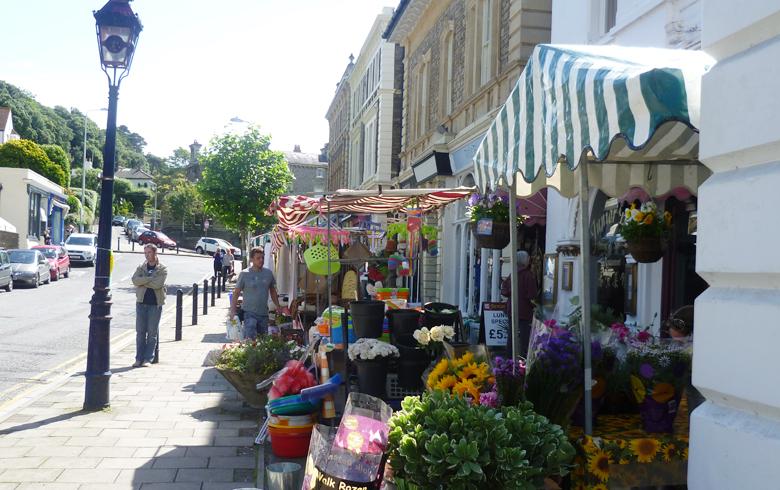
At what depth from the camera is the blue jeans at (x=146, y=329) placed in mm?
10820

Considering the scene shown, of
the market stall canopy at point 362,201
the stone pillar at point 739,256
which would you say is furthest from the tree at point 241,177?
the stone pillar at point 739,256

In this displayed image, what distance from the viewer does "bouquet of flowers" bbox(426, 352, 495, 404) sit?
439 cm

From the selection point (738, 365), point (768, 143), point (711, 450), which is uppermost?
point (768, 143)

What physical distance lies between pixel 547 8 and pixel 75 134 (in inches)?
3779

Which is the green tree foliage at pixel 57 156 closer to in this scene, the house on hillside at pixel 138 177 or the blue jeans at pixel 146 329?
the house on hillside at pixel 138 177

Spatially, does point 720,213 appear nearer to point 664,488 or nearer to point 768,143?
point 768,143

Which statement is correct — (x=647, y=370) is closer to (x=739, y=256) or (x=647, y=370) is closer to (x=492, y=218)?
(x=739, y=256)

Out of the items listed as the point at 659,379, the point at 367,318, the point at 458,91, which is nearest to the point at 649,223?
the point at 659,379

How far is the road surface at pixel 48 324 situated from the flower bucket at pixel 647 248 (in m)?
6.97

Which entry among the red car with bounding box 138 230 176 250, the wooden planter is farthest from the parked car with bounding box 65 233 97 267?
the wooden planter

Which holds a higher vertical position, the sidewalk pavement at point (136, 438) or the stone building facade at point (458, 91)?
the stone building facade at point (458, 91)

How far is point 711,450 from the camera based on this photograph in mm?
2635

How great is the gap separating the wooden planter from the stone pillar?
5565 millimetres

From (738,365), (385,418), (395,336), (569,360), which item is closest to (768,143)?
(738,365)
